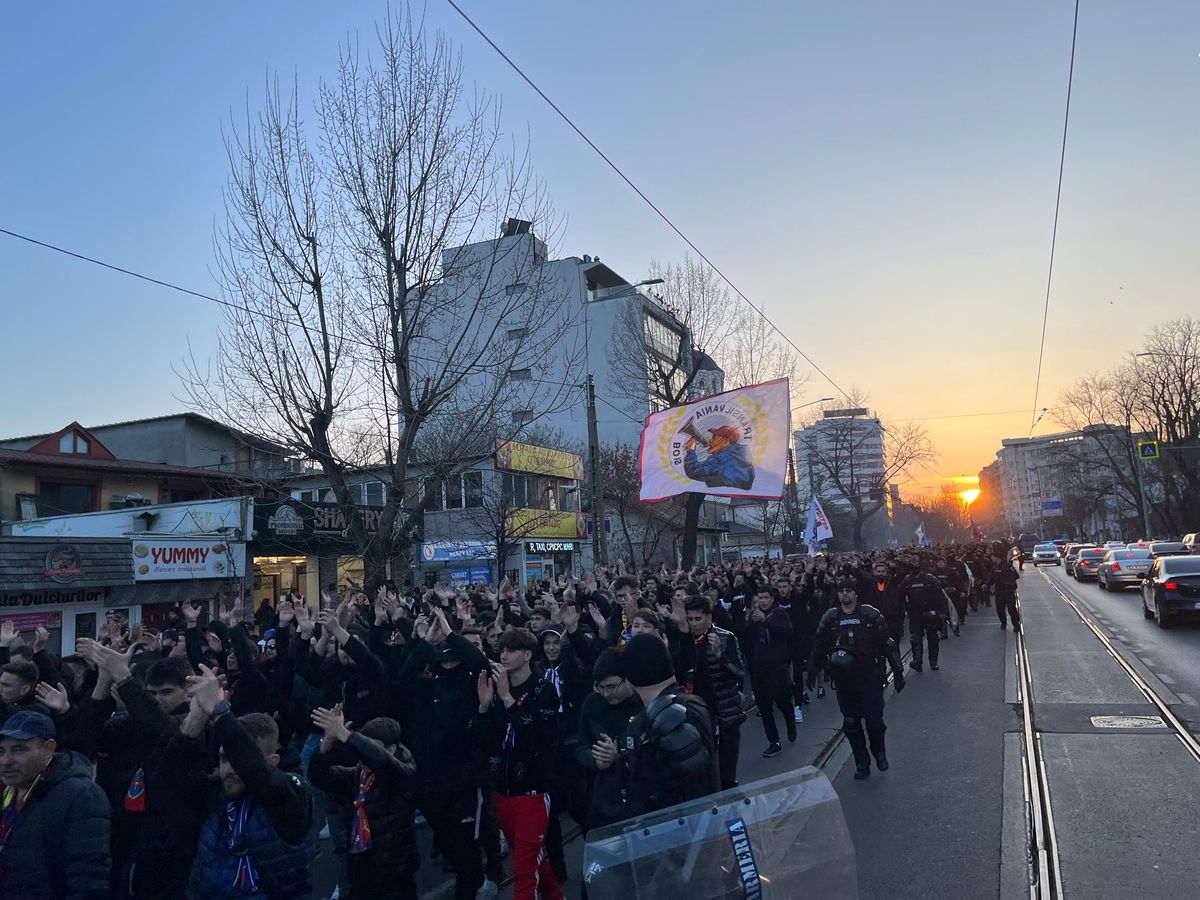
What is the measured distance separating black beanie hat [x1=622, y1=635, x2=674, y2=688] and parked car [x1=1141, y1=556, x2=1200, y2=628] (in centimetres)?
1714

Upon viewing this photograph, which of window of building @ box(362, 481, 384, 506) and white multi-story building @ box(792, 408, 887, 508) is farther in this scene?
white multi-story building @ box(792, 408, 887, 508)

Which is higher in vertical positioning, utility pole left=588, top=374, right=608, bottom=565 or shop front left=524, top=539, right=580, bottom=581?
utility pole left=588, top=374, right=608, bottom=565

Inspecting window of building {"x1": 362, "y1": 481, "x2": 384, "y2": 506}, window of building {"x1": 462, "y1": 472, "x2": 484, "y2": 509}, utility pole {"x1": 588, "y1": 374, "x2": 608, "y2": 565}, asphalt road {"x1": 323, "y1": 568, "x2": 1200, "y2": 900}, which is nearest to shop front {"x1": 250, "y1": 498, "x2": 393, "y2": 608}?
window of building {"x1": 362, "y1": 481, "x2": 384, "y2": 506}

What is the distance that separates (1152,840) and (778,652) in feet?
12.4

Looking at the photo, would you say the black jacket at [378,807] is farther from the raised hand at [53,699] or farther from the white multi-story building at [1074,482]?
the white multi-story building at [1074,482]

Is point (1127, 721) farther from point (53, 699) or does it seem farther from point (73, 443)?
point (73, 443)

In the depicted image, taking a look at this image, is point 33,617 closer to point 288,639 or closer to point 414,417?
point 414,417

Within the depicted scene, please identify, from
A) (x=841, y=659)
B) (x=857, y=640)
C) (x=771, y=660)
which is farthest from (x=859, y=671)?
(x=771, y=660)

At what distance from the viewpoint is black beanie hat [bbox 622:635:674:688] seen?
3.66m

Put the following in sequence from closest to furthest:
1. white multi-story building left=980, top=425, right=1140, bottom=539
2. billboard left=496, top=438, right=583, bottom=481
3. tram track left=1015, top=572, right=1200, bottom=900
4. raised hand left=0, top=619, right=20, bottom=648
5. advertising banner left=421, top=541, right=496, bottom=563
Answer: tram track left=1015, top=572, right=1200, bottom=900 < raised hand left=0, top=619, right=20, bottom=648 < advertising banner left=421, top=541, right=496, bottom=563 < billboard left=496, top=438, right=583, bottom=481 < white multi-story building left=980, top=425, right=1140, bottom=539

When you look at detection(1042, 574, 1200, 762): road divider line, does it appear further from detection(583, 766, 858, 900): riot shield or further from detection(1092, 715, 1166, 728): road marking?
detection(583, 766, 858, 900): riot shield

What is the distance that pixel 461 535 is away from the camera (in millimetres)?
30156

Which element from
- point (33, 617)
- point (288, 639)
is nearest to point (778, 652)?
point (288, 639)

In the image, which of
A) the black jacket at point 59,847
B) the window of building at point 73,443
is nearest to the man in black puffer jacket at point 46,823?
the black jacket at point 59,847
